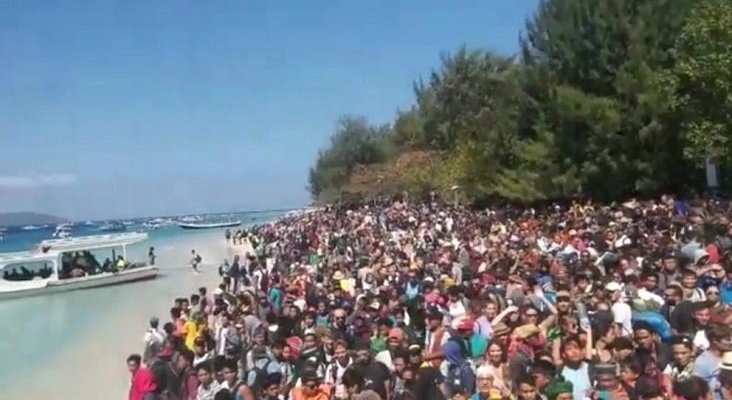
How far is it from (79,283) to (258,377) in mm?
33191

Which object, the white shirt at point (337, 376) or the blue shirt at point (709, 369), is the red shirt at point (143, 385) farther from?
the blue shirt at point (709, 369)

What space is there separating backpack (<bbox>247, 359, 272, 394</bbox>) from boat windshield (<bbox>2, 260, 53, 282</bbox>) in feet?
109

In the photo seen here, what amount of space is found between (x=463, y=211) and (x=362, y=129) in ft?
188

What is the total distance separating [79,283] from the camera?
3988cm

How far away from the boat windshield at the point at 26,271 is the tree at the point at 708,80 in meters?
27.1

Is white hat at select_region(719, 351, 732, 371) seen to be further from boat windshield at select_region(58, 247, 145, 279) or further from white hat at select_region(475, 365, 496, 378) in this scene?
boat windshield at select_region(58, 247, 145, 279)

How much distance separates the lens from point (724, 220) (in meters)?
17.5

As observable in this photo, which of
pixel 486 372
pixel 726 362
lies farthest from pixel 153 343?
pixel 726 362

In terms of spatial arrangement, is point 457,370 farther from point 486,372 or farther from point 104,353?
point 104,353

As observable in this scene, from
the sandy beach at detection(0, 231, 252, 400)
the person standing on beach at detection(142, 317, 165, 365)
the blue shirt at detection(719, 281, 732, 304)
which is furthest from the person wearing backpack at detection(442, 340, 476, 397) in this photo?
the sandy beach at detection(0, 231, 252, 400)

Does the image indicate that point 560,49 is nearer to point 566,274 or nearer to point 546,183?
point 546,183

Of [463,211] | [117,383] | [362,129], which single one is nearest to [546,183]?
[463,211]

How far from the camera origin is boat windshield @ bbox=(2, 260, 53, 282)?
40.0 metres

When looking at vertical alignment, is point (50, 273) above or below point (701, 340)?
below
